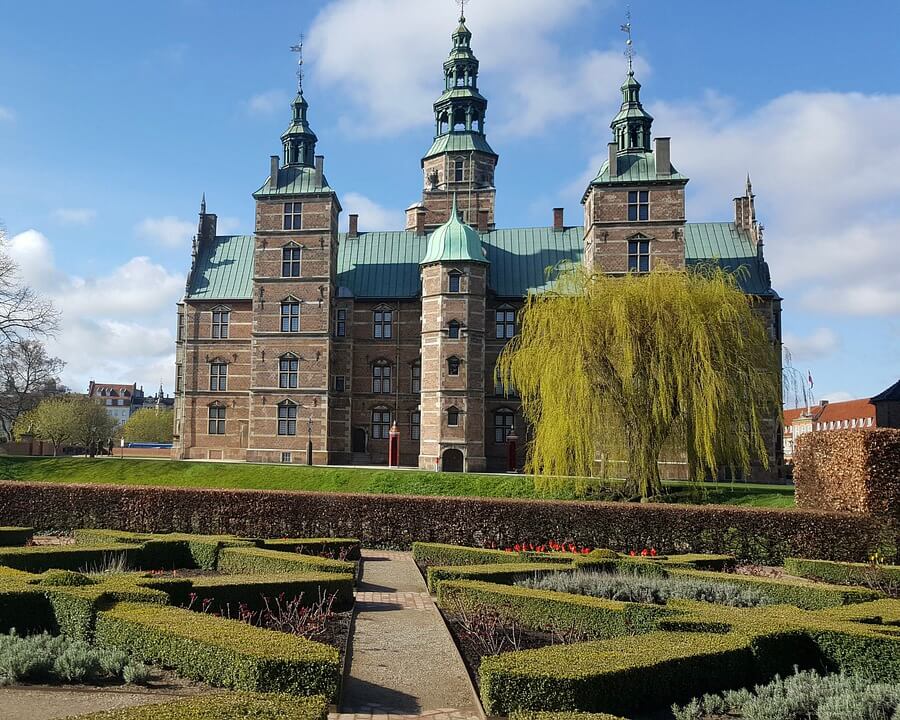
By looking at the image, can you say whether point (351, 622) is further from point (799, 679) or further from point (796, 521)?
point (796, 521)

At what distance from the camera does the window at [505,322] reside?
141ft

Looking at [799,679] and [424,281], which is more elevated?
[424,281]

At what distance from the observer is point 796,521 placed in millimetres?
17469

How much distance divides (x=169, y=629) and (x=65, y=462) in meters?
31.1

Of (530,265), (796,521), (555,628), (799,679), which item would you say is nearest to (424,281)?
(530,265)

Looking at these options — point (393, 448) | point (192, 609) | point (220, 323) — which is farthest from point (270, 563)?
point (220, 323)

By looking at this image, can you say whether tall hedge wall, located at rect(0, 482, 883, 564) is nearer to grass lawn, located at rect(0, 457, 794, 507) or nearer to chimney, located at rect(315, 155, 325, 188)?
grass lawn, located at rect(0, 457, 794, 507)

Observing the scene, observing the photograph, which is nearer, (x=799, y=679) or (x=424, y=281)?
(x=799, y=679)

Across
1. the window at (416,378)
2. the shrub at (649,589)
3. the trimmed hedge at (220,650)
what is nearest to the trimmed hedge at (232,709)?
the trimmed hedge at (220,650)

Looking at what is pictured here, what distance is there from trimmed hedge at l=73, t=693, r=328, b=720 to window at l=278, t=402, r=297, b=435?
1404 inches

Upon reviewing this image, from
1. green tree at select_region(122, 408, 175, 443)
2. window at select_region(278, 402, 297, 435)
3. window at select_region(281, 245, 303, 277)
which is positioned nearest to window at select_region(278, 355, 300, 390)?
window at select_region(278, 402, 297, 435)

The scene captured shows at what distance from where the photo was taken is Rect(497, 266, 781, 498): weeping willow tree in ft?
82.0

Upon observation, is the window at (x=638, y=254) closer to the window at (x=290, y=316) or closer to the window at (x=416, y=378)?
the window at (x=416, y=378)

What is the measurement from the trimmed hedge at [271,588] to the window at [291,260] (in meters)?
31.4
